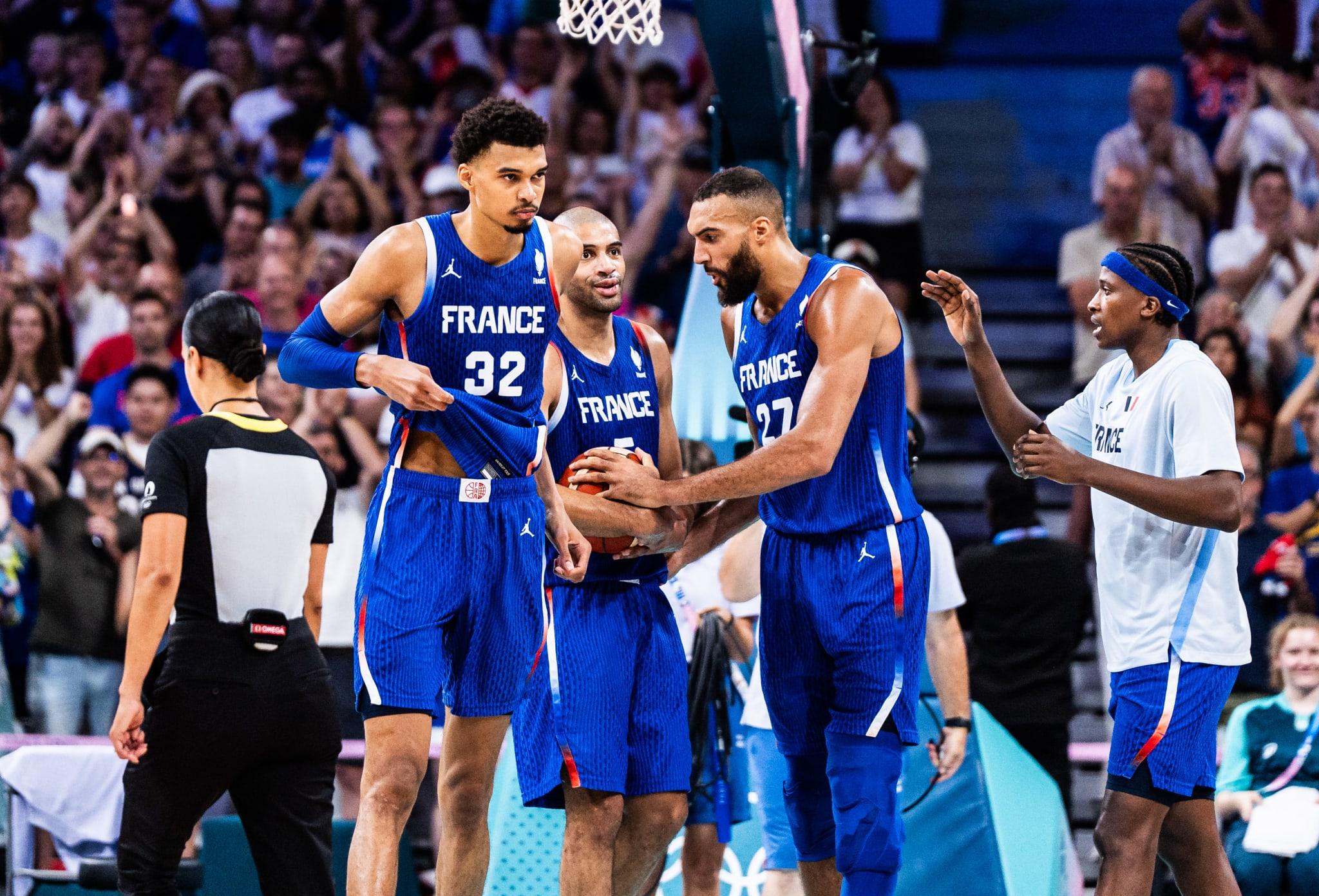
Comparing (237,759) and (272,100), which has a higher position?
(272,100)

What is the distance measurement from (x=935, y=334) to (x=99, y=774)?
23.8 feet

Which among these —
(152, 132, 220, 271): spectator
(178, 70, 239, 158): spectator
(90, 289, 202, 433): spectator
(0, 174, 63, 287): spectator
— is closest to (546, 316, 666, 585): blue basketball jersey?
(90, 289, 202, 433): spectator

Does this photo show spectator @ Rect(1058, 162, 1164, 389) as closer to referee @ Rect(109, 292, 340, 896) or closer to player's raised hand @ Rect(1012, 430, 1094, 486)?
player's raised hand @ Rect(1012, 430, 1094, 486)

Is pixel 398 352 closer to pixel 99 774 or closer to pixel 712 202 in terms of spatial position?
pixel 712 202

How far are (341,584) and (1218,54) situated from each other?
8353mm

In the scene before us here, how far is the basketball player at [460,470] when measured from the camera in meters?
4.91

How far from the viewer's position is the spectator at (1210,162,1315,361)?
10.6 m

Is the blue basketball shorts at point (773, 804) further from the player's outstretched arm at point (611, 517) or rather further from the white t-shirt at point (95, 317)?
the white t-shirt at point (95, 317)

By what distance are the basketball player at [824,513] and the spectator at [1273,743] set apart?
2.77 meters

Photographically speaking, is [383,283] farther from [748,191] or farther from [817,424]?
[817,424]

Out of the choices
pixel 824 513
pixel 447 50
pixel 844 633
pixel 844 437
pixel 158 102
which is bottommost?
pixel 844 633

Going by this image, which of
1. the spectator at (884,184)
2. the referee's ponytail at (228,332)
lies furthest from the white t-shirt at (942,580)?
the spectator at (884,184)

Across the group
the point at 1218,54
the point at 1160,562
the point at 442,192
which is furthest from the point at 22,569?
the point at 1218,54

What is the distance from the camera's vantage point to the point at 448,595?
4.96 meters
